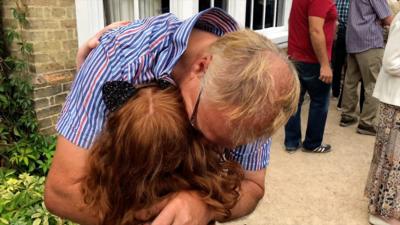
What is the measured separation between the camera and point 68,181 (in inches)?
47.3

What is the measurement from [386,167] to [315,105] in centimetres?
147

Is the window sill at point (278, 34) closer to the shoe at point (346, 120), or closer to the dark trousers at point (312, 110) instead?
the shoe at point (346, 120)

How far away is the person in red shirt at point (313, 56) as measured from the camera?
13.0 ft

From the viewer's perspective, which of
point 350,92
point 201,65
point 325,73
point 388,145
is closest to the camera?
point 201,65

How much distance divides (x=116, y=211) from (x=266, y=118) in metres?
0.46

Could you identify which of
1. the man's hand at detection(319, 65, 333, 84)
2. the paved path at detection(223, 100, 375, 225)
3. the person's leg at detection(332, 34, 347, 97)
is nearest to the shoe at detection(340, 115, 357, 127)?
the paved path at detection(223, 100, 375, 225)

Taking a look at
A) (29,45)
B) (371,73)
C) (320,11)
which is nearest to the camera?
(29,45)

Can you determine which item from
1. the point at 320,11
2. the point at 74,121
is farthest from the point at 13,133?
the point at 320,11

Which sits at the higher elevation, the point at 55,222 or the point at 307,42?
the point at 307,42

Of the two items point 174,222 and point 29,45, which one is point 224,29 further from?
point 29,45

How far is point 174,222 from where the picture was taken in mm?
1133

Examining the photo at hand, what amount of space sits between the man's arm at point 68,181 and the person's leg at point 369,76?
14.4 feet

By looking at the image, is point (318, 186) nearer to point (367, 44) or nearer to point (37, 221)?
point (367, 44)

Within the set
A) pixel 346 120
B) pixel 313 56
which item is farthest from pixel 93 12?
pixel 346 120
